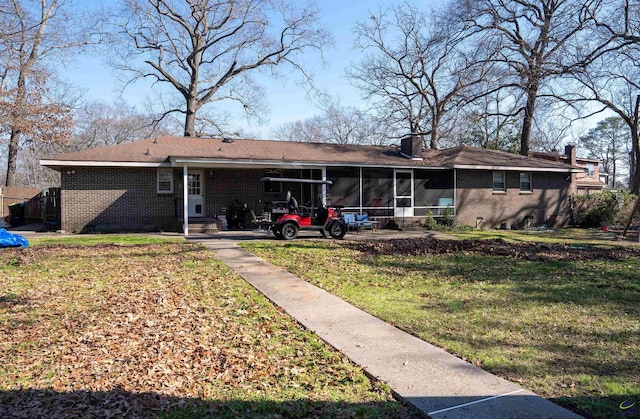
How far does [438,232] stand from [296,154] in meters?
7.06

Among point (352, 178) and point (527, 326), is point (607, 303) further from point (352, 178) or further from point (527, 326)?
point (352, 178)

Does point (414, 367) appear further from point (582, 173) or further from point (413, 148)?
point (582, 173)

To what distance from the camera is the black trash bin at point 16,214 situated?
22891 millimetres

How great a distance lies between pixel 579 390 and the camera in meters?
3.81

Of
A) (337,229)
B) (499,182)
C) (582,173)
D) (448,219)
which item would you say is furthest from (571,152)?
(337,229)

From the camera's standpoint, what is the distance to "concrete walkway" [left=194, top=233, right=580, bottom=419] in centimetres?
348

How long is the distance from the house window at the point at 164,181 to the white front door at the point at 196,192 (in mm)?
779

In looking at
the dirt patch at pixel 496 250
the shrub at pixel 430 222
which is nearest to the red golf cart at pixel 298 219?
the dirt patch at pixel 496 250

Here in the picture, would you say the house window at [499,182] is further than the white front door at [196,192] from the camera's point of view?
Yes

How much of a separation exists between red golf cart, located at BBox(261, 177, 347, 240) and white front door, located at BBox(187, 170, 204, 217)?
16.9 ft

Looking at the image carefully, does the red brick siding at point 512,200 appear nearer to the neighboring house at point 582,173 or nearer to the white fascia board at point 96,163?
the neighboring house at point 582,173

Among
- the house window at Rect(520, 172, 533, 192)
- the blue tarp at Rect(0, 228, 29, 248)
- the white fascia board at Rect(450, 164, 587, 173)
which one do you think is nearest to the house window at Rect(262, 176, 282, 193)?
the white fascia board at Rect(450, 164, 587, 173)

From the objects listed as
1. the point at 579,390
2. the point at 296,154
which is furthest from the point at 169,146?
the point at 579,390

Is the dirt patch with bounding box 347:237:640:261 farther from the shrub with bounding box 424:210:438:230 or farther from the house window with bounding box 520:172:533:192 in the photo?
the house window with bounding box 520:172:533:192
